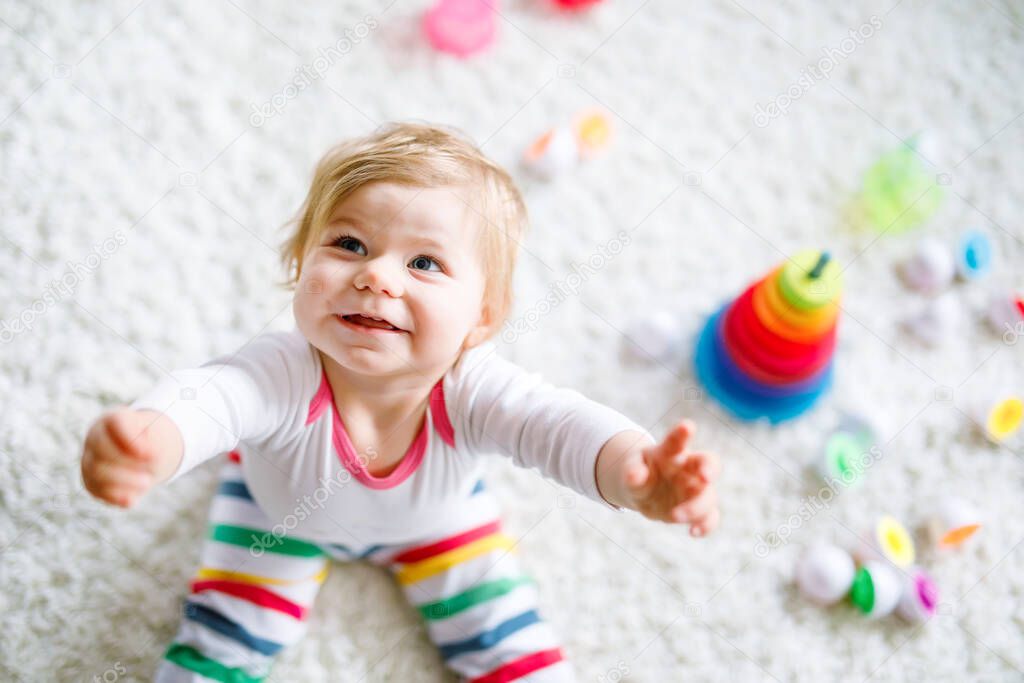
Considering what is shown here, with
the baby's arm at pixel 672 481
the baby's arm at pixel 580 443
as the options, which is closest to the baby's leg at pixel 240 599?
the baby's arm at pixel 580 443

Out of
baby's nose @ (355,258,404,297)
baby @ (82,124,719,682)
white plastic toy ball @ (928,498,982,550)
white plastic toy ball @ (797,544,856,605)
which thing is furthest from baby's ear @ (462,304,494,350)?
white plastic toy ball @ (928,498,982,550)

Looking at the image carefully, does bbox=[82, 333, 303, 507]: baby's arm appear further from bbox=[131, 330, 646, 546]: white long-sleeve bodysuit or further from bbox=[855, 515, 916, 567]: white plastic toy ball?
bbox=[855, 515, 916, 567]: white plastic toy ball

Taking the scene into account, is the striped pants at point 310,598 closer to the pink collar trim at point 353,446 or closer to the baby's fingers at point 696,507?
the pink collar trim at point 353,446

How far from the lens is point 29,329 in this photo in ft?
3.19

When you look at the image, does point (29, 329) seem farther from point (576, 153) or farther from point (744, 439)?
point (744, 439)

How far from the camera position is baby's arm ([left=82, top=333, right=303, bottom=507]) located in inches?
24.3

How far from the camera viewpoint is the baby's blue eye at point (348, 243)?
0.75 m

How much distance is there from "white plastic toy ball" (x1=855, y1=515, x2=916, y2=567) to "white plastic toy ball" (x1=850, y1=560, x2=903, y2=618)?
2 cm

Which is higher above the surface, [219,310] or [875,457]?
[875,457]

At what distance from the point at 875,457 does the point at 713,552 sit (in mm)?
221

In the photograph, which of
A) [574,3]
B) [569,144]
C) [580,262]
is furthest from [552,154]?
[574,3]

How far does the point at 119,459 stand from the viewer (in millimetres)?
618

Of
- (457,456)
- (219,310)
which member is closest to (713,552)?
(457,456)

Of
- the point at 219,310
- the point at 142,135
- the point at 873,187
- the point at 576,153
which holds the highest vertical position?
the point at 873,187
